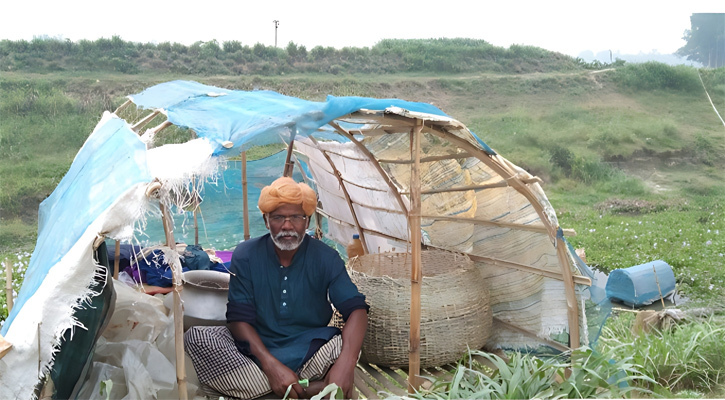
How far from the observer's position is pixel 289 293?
3.90 meters

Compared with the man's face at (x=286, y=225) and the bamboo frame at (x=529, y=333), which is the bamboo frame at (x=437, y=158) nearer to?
the man's face at (x=286, y=225)

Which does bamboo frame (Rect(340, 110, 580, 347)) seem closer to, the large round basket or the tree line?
the large round basket

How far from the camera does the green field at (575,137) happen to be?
1244cm

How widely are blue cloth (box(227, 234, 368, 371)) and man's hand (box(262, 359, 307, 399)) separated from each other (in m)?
0.17

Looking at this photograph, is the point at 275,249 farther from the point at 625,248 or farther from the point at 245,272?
the point at 625,248

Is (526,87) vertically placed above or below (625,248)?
above

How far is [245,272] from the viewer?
12.7 feet

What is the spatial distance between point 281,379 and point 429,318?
Result: 1.17 metres

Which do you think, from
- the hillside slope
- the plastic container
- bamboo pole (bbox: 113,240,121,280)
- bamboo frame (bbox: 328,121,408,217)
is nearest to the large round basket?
bamboo frame (bbox: 328,121,408,217)

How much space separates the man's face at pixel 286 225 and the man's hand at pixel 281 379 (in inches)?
26.1

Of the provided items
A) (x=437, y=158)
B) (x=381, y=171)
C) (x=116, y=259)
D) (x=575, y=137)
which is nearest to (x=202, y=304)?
(x=116, y=259)

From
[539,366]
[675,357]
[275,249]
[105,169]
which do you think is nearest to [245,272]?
[275,249]

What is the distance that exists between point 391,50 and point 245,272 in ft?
71.3

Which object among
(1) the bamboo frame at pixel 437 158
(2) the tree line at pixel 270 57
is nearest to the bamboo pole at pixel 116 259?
(1) the bamboo frame at pixel 437 158
